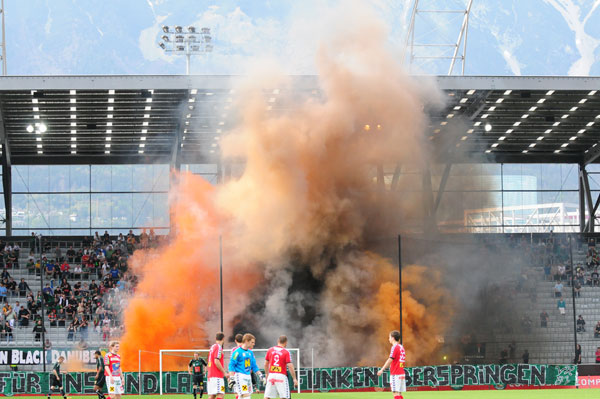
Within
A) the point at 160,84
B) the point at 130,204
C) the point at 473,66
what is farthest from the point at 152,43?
the point at 160,84

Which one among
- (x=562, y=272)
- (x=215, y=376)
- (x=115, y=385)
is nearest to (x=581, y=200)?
(x=562, y=272)

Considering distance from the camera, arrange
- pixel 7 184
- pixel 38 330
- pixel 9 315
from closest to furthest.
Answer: pixel 38 330 → pixel 9 315 → pixel 7 184

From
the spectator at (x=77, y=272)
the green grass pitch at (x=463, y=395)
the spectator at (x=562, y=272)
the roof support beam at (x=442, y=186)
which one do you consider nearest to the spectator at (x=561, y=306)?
the spectator at (x=562, y=272)

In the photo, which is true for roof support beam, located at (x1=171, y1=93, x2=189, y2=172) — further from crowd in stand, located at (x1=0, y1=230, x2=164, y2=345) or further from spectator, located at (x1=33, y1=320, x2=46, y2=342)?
spectator, located at (x1=33, y1=320, x2=46, y2=342)

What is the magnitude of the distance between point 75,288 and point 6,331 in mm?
5372

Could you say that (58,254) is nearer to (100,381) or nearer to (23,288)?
(23,288)

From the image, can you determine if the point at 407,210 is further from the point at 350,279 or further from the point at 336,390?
the point at 336,390

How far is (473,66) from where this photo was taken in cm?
18012

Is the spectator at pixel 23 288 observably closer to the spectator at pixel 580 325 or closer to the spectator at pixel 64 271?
the spectator at pixel 64 271

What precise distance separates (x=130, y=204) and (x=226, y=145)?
11732 millimetres

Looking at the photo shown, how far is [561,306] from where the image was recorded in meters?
45.7

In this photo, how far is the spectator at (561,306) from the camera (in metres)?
45.5

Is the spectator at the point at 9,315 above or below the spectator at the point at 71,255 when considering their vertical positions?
below

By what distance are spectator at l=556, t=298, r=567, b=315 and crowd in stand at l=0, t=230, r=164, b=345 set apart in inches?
869
